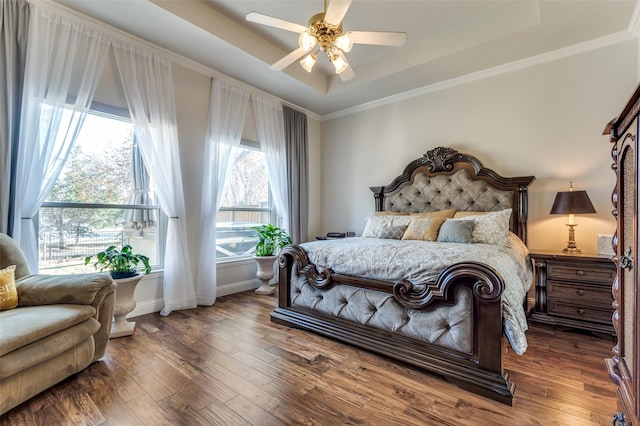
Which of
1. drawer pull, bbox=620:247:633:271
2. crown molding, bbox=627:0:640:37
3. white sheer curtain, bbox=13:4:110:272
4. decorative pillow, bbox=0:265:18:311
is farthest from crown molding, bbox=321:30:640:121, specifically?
decorative pillow, bbox=0:265:18:311

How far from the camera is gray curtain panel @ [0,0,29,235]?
2197 mm

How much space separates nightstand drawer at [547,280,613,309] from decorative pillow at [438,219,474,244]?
88cm

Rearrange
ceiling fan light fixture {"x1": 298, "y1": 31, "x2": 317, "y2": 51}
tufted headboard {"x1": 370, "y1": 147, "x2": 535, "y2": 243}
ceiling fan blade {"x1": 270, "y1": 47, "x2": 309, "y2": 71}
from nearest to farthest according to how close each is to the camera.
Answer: ceiling fan light fixture {"x1": 298, "y1": 31, "x2": 317, "y2": 51}
ceiling fan blade {"x1": 270, "y1": 47, "x2": 309, "y2": 71}
tufted headboard {"x1": 370, "y1": 147, "x2": 535, "y2": 243}

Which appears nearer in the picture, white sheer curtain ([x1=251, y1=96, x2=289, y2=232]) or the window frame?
the window frame

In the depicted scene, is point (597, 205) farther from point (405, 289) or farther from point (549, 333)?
point (405, 289)

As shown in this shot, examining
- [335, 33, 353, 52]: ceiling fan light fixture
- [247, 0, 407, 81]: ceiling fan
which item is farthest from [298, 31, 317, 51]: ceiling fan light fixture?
[335, 33, 353, 52]: ceiling fan light fixture

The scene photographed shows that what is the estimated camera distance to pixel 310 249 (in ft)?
9.05

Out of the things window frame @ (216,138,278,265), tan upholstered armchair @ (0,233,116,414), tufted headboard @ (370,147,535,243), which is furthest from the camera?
window frame @ (216,138,278,265)

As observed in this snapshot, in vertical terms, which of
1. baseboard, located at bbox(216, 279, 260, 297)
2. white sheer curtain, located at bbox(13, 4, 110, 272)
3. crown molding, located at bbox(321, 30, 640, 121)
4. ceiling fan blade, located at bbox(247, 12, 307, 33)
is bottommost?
baseboard, located at bbox(216, 279, 260, 297)

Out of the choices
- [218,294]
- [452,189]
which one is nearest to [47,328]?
[218,294]

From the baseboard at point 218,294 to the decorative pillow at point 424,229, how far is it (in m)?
2.35

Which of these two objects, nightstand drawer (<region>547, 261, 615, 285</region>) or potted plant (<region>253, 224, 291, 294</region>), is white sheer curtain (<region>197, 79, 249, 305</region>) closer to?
potted plant (<region>253, 224, 291, 294</region>)

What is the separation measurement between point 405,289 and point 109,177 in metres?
3.07

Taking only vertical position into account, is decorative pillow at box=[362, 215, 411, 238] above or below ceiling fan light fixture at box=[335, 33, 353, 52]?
below
